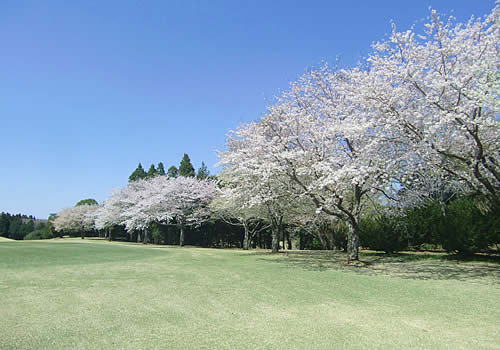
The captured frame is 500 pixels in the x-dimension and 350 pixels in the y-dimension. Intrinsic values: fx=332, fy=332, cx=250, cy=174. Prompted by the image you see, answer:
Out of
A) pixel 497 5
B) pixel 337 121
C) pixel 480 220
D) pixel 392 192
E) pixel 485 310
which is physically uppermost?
pixel 497 5

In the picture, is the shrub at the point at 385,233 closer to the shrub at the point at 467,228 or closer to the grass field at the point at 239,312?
the shrub at the point at 467,228

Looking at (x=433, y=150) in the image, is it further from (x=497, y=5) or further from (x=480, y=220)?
(x=480, y=220)

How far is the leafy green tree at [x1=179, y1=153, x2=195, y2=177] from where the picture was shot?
4069cm

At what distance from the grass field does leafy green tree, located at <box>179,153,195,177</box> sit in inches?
1248

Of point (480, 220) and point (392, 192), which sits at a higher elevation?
point (392, 192)

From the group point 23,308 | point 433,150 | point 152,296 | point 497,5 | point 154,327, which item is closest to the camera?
point 154,327

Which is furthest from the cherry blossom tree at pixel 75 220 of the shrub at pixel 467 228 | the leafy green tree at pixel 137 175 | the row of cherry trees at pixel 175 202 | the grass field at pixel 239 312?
the shrub at pixel 467 228

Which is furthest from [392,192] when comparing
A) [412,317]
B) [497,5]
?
[412,317]

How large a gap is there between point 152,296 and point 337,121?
988 centimetres

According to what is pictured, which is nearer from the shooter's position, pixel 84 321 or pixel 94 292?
pixel 84 321

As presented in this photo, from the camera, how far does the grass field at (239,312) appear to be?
4094mm

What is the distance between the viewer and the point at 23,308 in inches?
207

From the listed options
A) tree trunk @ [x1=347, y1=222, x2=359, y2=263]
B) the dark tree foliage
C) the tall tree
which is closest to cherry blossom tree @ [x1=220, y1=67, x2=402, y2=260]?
tree trunk @ [x1=347, y1=222, x2=359, y2=263]

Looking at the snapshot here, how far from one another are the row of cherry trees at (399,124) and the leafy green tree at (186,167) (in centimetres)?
2582
